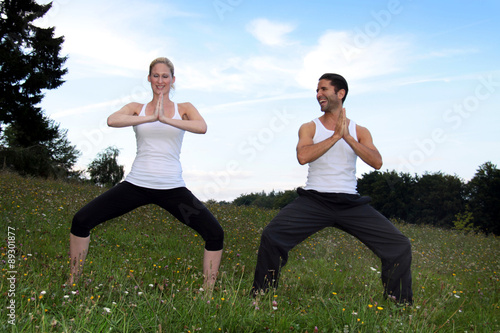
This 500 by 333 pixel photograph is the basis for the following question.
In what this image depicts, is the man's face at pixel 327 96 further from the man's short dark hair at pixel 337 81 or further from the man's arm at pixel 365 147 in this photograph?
the man's arm at pixel 365 147

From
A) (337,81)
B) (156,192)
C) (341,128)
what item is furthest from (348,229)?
(156,192)

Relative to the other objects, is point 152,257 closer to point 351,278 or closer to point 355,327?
point 351,278

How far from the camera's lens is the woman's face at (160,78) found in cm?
526

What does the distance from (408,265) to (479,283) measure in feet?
14.1

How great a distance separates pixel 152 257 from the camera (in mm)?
6930

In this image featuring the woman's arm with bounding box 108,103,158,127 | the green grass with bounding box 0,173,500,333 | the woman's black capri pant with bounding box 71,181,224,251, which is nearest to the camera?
the green grass with bounding box 0,173,500,333

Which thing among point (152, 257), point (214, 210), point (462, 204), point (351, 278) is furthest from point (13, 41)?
point (462, 204)

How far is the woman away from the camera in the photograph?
4809 mm

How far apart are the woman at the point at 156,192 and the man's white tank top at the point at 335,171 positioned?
4.38 feet

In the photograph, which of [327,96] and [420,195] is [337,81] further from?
[420,195]

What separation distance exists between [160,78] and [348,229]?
301cm

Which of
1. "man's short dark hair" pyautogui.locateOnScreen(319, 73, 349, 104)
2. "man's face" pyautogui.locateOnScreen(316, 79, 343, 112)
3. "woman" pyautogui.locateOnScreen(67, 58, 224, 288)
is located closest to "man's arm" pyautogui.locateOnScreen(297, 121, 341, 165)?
"man's face" pyautogui.locateOnScreen(316, 79, 343, 112)

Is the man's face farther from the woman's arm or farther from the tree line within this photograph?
the tree line

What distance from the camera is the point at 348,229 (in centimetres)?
512
